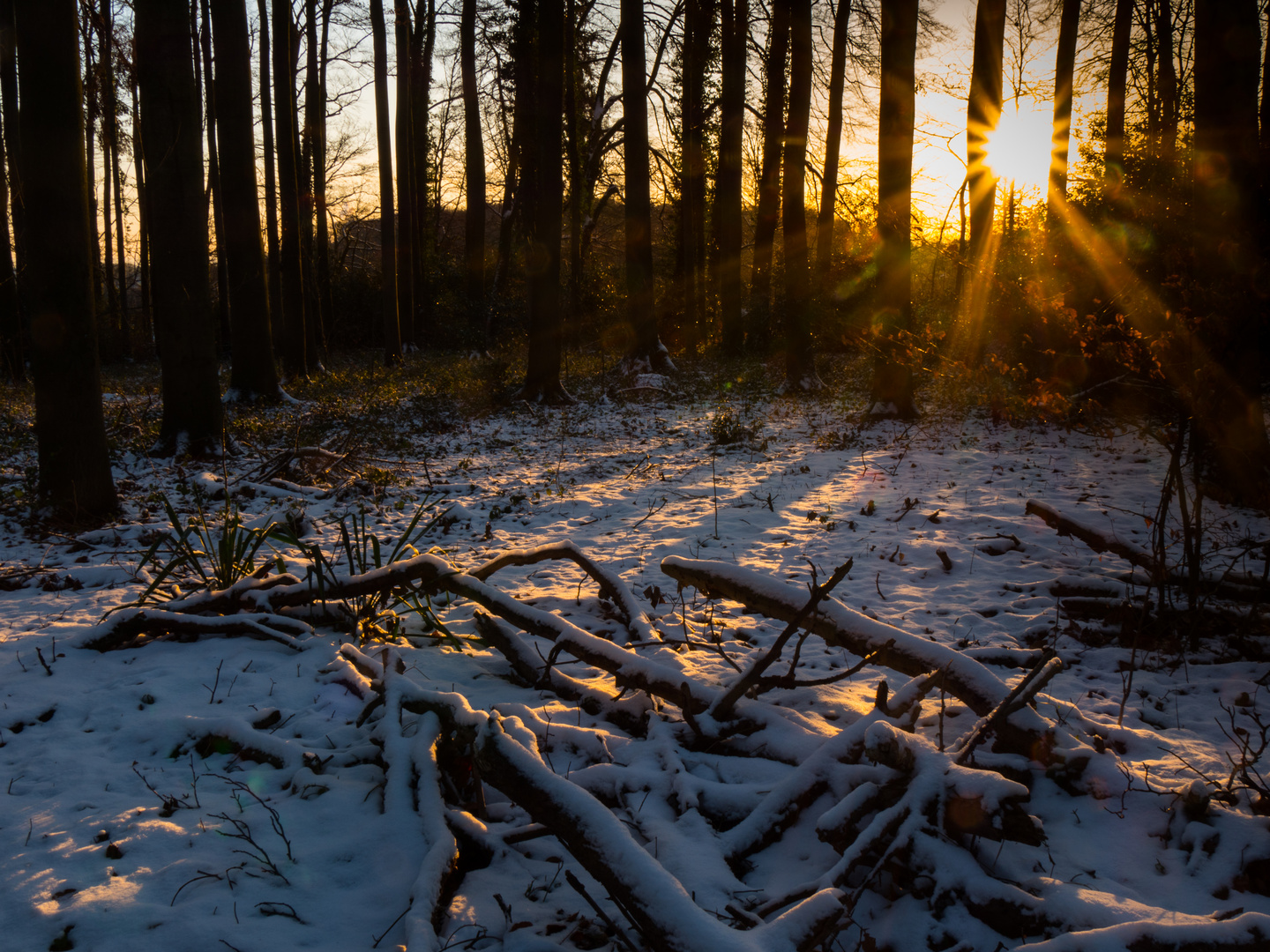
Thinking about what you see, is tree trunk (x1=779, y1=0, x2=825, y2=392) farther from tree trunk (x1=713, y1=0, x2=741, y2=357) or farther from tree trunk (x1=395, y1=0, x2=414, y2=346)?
tree trunk (x1=395, y1=0, x2=414, y2=346)

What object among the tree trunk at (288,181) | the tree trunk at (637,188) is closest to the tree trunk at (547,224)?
the tree trunk at (637,188)

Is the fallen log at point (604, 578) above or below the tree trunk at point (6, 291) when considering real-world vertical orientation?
below

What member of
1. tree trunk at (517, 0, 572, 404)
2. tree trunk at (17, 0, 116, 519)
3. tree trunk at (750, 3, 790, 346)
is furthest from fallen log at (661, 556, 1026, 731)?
tree trunk at (750, 3, 790, 346)

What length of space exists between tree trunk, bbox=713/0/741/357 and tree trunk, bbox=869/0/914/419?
27.9 ft

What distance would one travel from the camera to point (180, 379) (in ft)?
27.0

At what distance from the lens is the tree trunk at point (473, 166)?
21297mm

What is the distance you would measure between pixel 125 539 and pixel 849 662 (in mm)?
5520

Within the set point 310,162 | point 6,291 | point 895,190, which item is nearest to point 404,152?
point 310,162

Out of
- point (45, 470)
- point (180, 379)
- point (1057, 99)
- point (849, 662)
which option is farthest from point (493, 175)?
point (849, 662)

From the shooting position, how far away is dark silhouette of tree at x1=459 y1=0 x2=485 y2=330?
2130 cm

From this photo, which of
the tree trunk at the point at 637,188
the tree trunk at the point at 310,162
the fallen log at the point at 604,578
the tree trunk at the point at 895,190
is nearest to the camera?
the fallen log at the point at 604,578

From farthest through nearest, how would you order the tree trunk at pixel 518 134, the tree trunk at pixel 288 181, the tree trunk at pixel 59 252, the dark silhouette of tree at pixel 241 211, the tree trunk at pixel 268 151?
the tree trunk at pixel 268 151, the tree trunk at pixel 518 134, the tree trunk at pixel 288 181, the dark silhouette of tree at pixel 241 211, the tree trunk at pixel 59 252

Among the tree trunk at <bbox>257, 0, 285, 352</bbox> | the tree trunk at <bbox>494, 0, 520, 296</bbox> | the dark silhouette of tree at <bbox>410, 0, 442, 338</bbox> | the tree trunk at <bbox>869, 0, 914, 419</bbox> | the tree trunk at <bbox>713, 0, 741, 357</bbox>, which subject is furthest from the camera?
the dark silhouette of tree at <bbox>410, 0, 442, 338</bbox>

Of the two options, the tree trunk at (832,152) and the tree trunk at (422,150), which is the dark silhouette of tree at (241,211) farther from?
the tree trunk at (832,152)
